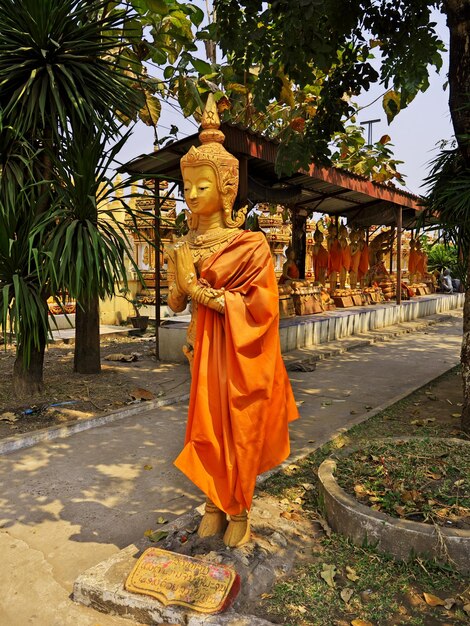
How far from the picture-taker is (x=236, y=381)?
251 cm

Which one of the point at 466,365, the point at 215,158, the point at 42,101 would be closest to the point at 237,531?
the point at 215,158

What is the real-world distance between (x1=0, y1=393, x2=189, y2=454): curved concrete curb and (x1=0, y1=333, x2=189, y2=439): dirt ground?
14 centimetres

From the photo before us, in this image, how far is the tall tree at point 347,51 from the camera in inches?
161

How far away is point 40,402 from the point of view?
5.63 metres

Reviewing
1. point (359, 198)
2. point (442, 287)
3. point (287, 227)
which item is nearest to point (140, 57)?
point (359, 198)

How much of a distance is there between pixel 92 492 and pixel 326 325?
708 centimetres

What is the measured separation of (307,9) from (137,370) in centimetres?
539

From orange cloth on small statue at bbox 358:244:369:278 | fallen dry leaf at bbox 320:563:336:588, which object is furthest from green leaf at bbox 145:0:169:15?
orange cloth on small statue at bbox 358:244:369:278

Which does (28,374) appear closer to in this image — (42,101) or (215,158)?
(42,101)

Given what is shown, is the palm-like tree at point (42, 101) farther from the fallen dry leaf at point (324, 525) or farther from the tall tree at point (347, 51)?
the fallen dry leaf at point (324, 525)

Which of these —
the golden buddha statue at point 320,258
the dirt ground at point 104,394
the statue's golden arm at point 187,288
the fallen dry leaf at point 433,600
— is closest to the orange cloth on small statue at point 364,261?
the golden buddha statue at point 320,258

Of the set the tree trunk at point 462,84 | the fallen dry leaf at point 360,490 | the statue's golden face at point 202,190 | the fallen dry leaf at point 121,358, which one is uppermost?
the tree trunk at point 462,84

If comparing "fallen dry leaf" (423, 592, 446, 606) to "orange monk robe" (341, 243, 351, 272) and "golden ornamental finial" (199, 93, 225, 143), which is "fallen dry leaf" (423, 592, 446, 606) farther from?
"orange monk robe" (341, 243, 351, 272)

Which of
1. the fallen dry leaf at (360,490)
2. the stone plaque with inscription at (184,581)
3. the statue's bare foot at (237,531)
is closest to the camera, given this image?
the stone plaque with inscription at (184,581)
